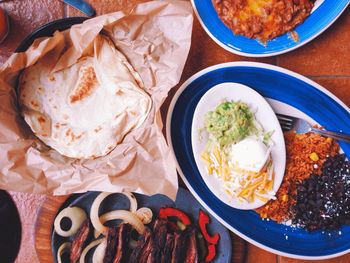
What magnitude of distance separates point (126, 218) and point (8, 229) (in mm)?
446

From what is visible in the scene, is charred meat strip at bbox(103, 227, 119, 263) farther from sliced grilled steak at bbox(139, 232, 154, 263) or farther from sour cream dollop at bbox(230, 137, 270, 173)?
sour cream dollop at bbox(230, 137, 270, 173)

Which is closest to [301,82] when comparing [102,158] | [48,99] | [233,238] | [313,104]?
[313,104]

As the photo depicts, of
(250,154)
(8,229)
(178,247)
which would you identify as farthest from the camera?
(8,229)

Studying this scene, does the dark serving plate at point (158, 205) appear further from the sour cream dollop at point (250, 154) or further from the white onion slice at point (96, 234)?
the sour cream dollop at point (250, 154)

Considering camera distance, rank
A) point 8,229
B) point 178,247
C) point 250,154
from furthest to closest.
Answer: point 8,229 → point 178,247 → point 250,154

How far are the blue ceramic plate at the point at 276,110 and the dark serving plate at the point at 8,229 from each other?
0.64m

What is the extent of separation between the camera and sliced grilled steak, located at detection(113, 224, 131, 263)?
1.52m

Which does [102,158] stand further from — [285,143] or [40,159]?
[285,143]

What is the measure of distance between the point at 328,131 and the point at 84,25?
840 mm

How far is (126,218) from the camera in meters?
1.55

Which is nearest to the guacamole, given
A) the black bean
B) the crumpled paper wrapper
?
the crumpled paper wrapper

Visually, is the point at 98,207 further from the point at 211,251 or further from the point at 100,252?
the point at 211,251

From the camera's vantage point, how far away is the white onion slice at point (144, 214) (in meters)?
1.54

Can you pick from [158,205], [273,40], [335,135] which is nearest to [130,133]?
[158,205]
